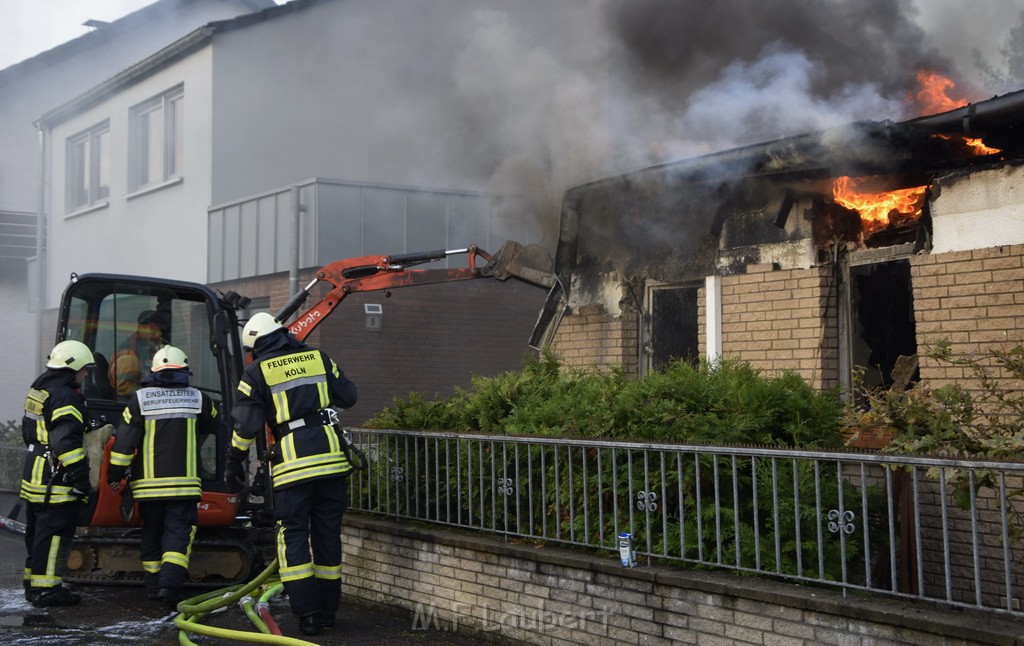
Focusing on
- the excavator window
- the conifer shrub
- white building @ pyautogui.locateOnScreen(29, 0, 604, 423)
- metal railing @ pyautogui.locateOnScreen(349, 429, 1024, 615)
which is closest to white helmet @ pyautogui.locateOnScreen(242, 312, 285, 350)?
the conifer shrub

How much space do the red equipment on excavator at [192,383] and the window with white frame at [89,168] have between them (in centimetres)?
1236

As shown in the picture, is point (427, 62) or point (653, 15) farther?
point (427, 62)

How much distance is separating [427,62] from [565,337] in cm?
468

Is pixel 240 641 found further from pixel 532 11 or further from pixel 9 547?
pixel 532 11

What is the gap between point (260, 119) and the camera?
16266mm

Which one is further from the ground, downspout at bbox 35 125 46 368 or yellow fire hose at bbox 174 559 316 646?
downspout at bbox 35 125 46 368

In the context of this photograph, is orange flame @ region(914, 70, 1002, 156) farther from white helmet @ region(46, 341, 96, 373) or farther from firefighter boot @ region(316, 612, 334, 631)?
white helmet @ region(46, 341, 96, 373)

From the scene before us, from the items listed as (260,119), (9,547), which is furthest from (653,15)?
(260,119)

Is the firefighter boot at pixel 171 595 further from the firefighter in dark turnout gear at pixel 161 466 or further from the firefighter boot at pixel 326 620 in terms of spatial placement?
the firefighter boot at pixel 326 620

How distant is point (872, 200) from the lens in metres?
7.18

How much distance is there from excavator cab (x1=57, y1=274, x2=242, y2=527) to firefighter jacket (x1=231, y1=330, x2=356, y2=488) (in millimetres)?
1475

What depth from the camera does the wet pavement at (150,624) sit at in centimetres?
636

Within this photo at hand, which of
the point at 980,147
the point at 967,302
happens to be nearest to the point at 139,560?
the point at 967,302

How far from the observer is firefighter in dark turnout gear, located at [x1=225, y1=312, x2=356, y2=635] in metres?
6.43
